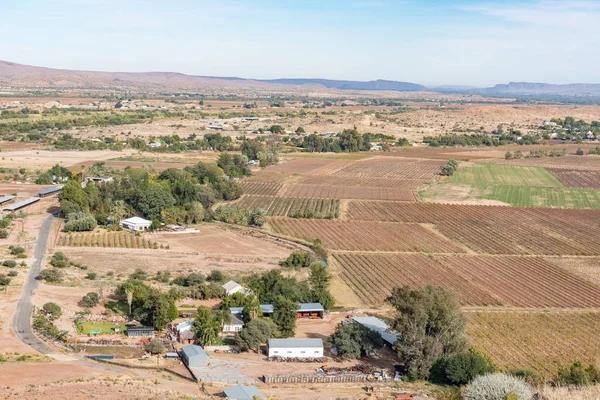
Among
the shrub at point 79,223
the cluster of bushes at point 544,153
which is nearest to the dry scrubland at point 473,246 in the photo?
the shrub at point 79,223

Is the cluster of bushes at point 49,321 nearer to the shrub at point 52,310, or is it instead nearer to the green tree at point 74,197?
the shrub at point 52,310

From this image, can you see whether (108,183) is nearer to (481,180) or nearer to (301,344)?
(301,344)

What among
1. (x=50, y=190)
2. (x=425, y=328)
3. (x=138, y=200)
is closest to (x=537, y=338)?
(x=425, y=328)

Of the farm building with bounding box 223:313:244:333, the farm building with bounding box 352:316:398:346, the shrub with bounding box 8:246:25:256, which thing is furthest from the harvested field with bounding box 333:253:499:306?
the shrub with bounding box 8:246:25:256

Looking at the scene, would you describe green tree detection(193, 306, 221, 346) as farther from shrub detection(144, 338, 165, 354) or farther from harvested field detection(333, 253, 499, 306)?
harvested field detection(333, 253, 499, 306)

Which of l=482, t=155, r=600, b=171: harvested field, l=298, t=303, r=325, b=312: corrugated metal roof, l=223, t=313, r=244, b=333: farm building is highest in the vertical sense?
l=482, t=155, r=600, b=171: harvested field

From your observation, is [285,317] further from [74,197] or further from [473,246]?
[74,197]

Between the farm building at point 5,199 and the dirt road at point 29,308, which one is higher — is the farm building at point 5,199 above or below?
above

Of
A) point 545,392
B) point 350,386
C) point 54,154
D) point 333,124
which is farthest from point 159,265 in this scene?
point 333,124
